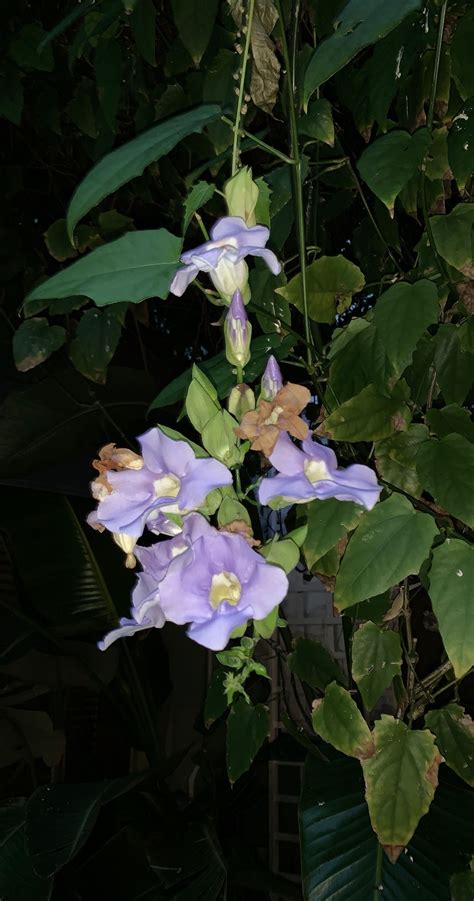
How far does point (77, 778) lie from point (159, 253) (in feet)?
6.08

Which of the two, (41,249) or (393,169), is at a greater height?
(393,169)

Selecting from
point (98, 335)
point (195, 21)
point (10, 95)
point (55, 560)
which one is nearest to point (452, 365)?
point (195, 21)

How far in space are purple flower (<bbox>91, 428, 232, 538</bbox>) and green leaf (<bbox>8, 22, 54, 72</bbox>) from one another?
0.82 meters

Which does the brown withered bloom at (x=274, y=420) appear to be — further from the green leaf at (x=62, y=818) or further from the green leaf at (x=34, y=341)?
the green leaf at (x=62, y=818)

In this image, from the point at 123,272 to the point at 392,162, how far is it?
0.29m

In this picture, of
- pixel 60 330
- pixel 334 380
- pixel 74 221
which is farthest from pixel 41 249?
pixel 74 221

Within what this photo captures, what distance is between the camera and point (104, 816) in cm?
153

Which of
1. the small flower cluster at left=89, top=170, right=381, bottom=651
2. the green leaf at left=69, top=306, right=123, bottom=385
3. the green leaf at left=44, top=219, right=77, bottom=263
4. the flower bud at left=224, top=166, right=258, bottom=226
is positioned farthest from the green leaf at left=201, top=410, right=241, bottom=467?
the green leaf at left=44, top=219, right=77, bottom=263

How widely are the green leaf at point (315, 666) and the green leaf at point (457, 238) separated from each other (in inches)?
19.8

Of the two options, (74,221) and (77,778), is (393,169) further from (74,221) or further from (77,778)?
(77,778)

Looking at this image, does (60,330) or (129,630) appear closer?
(129,630)

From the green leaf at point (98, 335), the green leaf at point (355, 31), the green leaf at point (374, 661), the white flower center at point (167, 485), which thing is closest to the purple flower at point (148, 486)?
the white flower center at point (167, 485)

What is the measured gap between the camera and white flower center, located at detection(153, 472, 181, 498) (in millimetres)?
430

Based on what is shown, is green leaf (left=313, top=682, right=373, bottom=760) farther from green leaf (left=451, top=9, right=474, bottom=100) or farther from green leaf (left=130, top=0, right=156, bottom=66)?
green leaf (left=130, top=0, right=156, bottom=66)
